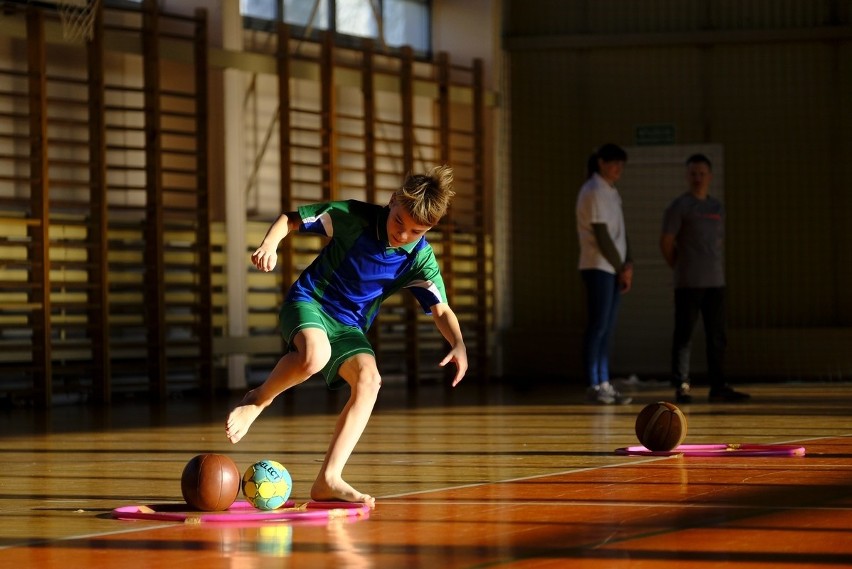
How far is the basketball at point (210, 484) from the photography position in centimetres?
353

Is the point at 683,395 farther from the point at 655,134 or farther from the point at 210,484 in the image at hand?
the point at 210,484

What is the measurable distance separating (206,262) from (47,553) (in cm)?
698

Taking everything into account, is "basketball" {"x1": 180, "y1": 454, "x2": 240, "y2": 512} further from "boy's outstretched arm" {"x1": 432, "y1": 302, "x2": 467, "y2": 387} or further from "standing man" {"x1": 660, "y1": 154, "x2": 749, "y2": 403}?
"standing man" {"x1": 660, "y1": 154, "x2": 749, "y2": 403}

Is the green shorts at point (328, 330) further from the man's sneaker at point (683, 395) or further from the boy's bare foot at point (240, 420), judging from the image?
the man's sneaker at point (683, 395)

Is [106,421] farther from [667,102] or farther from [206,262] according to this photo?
[667,102]

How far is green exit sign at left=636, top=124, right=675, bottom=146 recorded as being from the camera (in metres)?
11.3

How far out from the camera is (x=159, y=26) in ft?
32.2

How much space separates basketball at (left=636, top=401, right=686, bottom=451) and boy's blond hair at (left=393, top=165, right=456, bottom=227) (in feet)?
5.54

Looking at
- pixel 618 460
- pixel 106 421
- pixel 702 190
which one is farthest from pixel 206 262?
pixel 618 460

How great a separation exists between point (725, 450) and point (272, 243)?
228 centimetres

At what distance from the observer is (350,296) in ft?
13.1

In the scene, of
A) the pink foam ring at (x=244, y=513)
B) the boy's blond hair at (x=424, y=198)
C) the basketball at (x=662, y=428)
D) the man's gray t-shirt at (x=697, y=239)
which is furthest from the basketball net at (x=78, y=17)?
the pink foam ring at (x=244, y=513)

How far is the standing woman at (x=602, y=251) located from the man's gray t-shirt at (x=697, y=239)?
0.36 m

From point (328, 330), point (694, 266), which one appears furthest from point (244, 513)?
point (694, 266)
